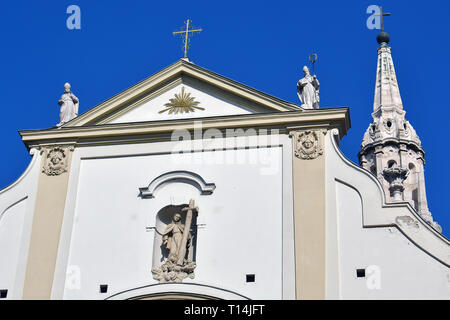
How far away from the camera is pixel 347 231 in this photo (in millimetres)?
15016

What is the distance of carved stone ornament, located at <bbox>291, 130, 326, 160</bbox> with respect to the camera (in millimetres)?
15867

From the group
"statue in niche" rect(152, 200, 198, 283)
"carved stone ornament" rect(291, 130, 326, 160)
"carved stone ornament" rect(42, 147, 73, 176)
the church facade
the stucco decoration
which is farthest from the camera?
"carved stone ornament" rect(42, 147, 73, 176)

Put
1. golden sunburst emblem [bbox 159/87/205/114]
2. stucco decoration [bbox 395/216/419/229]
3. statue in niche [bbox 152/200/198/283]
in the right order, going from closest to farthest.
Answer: stucco decoration [bbox 395/216/419/229] < statue in niche [bbox 152/200/198/283] < golden sunburst emblem [bbox 159/87/205/114]

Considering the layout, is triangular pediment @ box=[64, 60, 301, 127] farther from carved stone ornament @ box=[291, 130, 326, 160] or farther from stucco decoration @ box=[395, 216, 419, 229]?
stucco decoration @ box=[395, 216, 419, 229]

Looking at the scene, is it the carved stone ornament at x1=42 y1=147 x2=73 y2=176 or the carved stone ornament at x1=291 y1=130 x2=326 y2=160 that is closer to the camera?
the carved stone ornament at x1=291 y1=130 x2=326 y2=160

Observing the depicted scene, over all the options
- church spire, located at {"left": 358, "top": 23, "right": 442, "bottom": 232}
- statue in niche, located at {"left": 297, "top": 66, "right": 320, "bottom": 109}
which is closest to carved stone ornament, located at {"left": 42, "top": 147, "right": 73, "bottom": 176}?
statue in niche, located at {"left": 297, "top": 66, "right": 320, "bottom": 109}

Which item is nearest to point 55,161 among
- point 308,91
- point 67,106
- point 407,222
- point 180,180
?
point 67,106

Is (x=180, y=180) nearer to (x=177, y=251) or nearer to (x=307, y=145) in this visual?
(x=177, y=251)

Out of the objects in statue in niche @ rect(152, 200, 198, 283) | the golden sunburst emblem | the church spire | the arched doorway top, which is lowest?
statue in niche @ rect(152, 200, 198, 283)

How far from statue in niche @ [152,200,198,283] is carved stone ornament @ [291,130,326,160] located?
2.08 m

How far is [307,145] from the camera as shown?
15969 mm

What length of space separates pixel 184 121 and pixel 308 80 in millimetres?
2407

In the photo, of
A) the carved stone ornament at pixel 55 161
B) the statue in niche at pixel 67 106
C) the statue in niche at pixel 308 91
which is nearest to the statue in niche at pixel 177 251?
the carved stone ornament at pixel 55 161

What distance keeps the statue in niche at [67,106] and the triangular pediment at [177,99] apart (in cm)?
41
